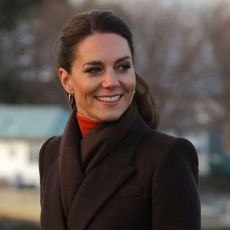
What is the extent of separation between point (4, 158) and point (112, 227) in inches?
708

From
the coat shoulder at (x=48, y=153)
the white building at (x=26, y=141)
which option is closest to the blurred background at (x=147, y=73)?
the white building at (x=26, y=141)

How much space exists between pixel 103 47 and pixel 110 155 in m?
0.31

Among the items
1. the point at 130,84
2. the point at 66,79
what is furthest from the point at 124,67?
the point at 66,79

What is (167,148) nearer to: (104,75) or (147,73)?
(104,75)

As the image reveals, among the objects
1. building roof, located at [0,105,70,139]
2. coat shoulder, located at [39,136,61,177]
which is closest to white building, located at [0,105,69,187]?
building roof, located at [0,105,70,139]

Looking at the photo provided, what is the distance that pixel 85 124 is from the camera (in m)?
1.84

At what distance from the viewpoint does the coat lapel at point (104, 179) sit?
1.70m

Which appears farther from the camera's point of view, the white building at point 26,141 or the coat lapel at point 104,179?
the white building at point 26,141

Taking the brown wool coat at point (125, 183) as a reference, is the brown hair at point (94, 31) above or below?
above

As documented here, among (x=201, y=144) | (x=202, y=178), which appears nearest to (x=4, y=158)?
(x=202, y=178)

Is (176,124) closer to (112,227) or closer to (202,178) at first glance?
(202,178)

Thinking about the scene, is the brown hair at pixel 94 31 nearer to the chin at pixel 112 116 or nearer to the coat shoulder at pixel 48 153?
the chin at pixel 112 116

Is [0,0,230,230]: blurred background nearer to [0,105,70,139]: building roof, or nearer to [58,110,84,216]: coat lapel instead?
[0,105,70,139]: building roof

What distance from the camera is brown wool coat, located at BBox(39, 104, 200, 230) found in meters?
1.63
